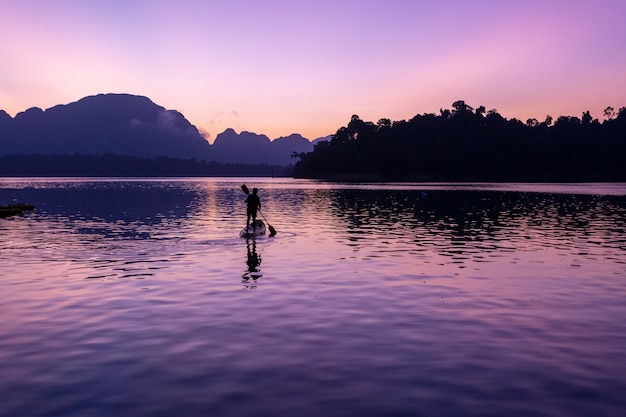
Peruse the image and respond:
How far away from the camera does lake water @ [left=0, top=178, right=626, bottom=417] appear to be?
9.81 m

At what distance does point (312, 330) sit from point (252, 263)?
11.6 meters

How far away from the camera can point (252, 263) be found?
83.9 feet

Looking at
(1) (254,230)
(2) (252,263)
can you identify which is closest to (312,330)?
(2) (252,263)

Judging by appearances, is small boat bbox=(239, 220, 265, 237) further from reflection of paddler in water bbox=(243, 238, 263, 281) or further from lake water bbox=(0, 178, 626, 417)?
lake water bbox=(0, 178, 626, 417)

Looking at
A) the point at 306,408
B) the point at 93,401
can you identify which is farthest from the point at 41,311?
the point at 306,408

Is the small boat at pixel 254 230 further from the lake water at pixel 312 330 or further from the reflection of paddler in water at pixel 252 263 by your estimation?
the lake water at pixel 312 330

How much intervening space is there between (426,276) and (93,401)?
1545 cm

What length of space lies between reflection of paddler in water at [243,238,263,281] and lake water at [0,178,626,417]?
17cm

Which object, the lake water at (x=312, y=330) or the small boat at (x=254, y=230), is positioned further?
the small boat at (x=254, y=230)

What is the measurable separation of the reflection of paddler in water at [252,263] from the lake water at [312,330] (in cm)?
17

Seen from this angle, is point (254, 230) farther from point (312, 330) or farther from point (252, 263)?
point (312, 330)

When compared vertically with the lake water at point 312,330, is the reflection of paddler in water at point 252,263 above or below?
below

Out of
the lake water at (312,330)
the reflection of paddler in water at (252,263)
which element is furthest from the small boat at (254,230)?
the lake water at (312,330)

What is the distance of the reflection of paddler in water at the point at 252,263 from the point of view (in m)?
22.2
